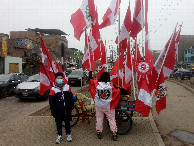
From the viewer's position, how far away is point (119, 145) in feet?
17.9

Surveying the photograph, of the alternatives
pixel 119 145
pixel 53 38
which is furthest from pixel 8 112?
pixel 53 38

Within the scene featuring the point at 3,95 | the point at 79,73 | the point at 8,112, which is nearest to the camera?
the point at 8,112

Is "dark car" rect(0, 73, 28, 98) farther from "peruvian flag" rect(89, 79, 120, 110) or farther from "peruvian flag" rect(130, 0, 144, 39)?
"peruvian flag" rect(89, 79, 120, 110)

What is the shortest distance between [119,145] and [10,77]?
11.6 metres

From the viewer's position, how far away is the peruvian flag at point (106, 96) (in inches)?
230

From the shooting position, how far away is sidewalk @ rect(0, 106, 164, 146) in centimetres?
567

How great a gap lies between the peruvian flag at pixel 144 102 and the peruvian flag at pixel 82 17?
3153mm

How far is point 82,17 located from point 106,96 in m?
3.29

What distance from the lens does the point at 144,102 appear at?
5.95m

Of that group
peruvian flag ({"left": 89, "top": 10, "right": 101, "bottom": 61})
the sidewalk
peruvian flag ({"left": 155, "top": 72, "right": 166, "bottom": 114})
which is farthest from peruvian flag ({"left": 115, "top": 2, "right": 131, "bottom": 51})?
the sidewalk

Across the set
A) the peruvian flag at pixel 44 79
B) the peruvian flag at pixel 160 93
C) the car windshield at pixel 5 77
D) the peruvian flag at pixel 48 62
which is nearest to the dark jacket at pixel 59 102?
the peruvian flag at pixel 44 79

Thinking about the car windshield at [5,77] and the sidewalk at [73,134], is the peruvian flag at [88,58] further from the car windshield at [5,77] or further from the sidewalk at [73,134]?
the car windshield at [5,77]

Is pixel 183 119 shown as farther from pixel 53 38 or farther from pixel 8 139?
pixel 53 38

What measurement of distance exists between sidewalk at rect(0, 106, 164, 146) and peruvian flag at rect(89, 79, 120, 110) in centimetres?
83
